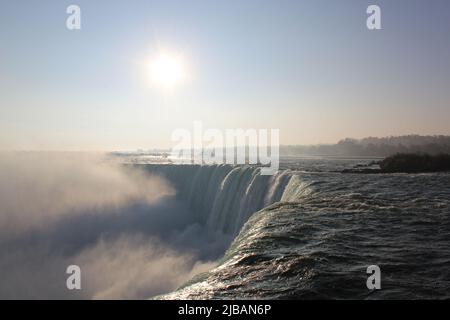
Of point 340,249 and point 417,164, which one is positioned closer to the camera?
point 340,249

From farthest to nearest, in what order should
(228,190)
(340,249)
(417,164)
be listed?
(417,164) < (228,190) < (340,249)

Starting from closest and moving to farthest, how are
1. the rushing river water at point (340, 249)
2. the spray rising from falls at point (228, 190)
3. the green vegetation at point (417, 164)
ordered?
the rushing river water at point (340, 249) → the spray rising from falls at point (228, 190) → the green vegetation at point (417, 164)

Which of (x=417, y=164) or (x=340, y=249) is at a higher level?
(x=417, y=164)

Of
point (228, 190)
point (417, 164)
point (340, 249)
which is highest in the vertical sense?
point (417, 164)

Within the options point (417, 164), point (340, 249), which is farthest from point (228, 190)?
point (340, 249)

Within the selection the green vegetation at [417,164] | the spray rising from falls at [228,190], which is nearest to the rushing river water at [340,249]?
the spray rising from falls at [228,190]

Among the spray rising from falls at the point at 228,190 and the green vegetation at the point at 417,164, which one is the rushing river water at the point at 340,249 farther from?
the green vegetation at the point at 417,164

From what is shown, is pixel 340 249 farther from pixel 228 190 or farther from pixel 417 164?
pixel 417 164

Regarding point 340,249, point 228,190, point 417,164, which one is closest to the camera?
point 340,249
